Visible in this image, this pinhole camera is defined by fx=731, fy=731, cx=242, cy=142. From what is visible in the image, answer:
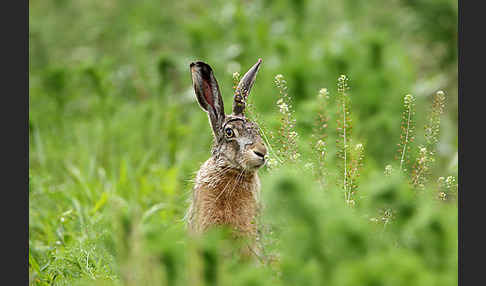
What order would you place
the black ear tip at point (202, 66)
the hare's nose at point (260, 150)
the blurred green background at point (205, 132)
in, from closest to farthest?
1. the blurred green background at point (205, 132)
2. the hare's nose at point (260, 150)
3. the black ear tip at point (202, 66)

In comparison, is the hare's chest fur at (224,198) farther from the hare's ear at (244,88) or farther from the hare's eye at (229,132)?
the hare's ear at (244,88)

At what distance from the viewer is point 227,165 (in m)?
4.50

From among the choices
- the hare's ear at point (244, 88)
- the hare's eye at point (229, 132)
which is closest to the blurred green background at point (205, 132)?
the hare's ear at point (244, 88)

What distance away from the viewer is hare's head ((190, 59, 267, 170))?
430 cm

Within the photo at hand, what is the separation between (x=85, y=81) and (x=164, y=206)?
236 cm

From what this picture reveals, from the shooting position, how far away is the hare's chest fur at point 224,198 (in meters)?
4.27

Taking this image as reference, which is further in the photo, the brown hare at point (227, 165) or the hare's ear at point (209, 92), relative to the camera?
the hare's ear at point (209, 92)

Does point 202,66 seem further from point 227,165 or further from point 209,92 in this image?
point 227,165

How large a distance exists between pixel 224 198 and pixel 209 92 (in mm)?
669

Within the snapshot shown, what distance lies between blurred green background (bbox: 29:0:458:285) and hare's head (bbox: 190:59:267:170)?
0.42 feet

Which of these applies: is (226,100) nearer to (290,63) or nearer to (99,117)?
(290,63)

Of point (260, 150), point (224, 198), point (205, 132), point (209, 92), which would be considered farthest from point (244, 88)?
point (205, 132)

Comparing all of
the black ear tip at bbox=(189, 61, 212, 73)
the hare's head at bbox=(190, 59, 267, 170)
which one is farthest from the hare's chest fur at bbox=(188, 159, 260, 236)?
the black ear tip at bbox=(189, 61, 212, 73)

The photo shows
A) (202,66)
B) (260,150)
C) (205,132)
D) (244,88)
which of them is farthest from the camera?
Answer: (205,132)
